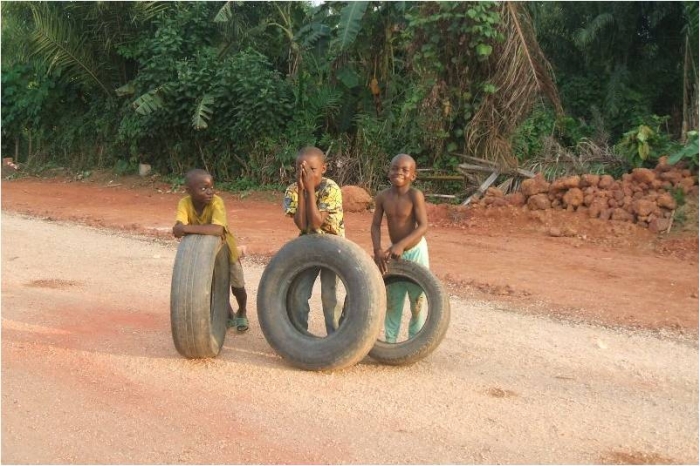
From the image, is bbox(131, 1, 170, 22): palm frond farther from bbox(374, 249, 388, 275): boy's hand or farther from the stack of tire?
bbox(374, 249, 388, 275): boy's hand

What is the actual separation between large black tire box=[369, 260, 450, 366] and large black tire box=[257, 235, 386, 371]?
0.97 ft

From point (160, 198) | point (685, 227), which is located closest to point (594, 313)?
point (685, 227)

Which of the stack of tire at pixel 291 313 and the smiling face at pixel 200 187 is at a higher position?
the smiling face at pixel 200 187

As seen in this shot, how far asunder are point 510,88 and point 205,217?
948cm

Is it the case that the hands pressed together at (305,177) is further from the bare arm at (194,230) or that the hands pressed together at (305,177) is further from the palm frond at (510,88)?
the palm frond at (510,88)

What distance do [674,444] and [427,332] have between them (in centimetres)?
176

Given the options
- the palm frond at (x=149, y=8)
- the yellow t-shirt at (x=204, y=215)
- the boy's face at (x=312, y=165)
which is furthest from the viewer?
the palm frond at (x=149, y=8)

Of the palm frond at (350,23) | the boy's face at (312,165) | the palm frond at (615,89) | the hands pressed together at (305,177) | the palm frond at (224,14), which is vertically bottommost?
Answer: the hands pressed together at (305,177)

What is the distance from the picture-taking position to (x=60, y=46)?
19156 mm

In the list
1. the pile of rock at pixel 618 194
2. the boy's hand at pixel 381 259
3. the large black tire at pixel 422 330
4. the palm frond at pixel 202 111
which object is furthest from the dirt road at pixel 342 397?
the palm frond at pixel 202 111

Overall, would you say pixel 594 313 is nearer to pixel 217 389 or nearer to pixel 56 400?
pixel 217 389

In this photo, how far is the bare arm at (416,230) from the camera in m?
5.28

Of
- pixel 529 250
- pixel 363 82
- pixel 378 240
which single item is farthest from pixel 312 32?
→ pixel 378 240

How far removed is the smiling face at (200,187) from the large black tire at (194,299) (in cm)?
37
